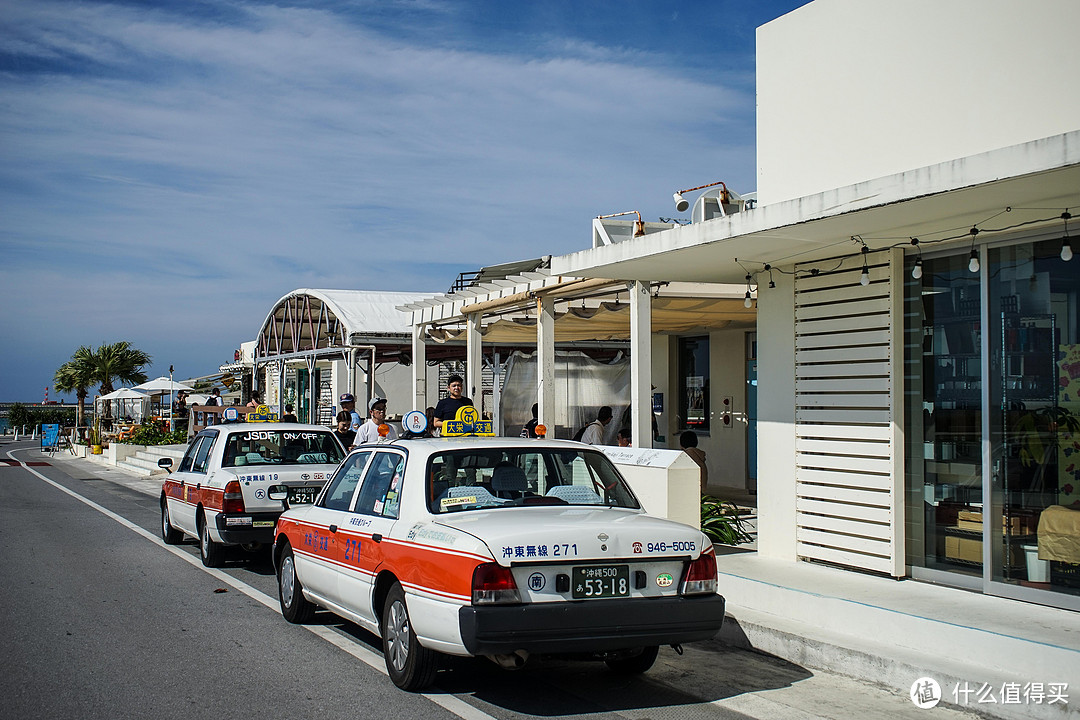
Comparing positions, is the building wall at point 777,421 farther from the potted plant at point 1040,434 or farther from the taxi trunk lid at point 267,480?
the taxi trunk lid at point 267,480

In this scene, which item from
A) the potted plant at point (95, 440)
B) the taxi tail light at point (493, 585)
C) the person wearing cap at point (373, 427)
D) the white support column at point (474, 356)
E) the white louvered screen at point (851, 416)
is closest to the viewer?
the taxi tail light at point (493, 585)

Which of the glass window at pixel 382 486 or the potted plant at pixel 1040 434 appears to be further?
the potted plant at pixel 1040 434

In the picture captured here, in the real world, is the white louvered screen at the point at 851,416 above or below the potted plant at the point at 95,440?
above

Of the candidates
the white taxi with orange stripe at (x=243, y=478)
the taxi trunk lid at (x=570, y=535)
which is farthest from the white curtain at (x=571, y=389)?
the taxi trunk lid at (x=570, y=535)

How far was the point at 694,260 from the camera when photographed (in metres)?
9.50

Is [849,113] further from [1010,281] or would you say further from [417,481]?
[417,481]

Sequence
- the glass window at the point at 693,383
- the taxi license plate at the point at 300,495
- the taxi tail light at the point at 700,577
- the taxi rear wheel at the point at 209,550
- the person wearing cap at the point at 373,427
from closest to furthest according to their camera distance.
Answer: the taxi tail light at the point at 700,577 → the taxi license plate at the point at 300,495 → the taxi rear wheel at the point at 209,550 → the person wearing cap at the point at 373,427 → the glass window at the point at 693,383

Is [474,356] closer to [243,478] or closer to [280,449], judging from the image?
[280,449]

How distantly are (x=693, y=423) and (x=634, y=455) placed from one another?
25.6 ft

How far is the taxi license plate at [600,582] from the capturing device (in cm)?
551

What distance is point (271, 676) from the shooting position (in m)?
6.36

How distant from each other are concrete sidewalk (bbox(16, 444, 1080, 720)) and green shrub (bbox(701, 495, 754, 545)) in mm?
1793

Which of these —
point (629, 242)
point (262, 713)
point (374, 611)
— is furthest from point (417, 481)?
point (629, 242)

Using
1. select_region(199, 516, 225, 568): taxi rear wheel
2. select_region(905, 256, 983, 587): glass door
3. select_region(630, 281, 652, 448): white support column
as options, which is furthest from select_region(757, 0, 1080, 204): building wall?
select_region(199, 516, 225, 568): taxi rear wheel
